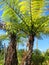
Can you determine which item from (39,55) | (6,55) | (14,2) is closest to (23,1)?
(14,2)

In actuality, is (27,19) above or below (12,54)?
above

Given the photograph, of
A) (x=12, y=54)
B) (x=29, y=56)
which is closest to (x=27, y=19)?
(x=29, y=56)

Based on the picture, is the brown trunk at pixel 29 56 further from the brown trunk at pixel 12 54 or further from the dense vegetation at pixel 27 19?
the brown trunk at pixel 12 54

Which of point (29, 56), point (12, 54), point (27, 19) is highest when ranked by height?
point (27, 19)

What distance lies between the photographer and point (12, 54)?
14703 millimetres

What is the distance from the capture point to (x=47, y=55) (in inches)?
841

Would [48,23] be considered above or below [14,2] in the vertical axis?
below

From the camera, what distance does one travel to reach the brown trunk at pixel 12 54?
1446cm

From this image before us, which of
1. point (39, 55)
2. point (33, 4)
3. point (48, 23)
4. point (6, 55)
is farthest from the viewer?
point (39, 55)

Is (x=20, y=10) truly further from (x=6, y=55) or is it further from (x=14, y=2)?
(x=6, y=55)

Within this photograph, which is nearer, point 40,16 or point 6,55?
point 40,16

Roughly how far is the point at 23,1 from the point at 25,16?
987mm

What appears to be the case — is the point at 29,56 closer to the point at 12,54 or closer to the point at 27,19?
the point at 27,19

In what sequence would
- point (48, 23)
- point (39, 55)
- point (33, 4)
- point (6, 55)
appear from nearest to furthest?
point (33, 4)
point (48, 23)
point (6, 55)
point (39, 55)
